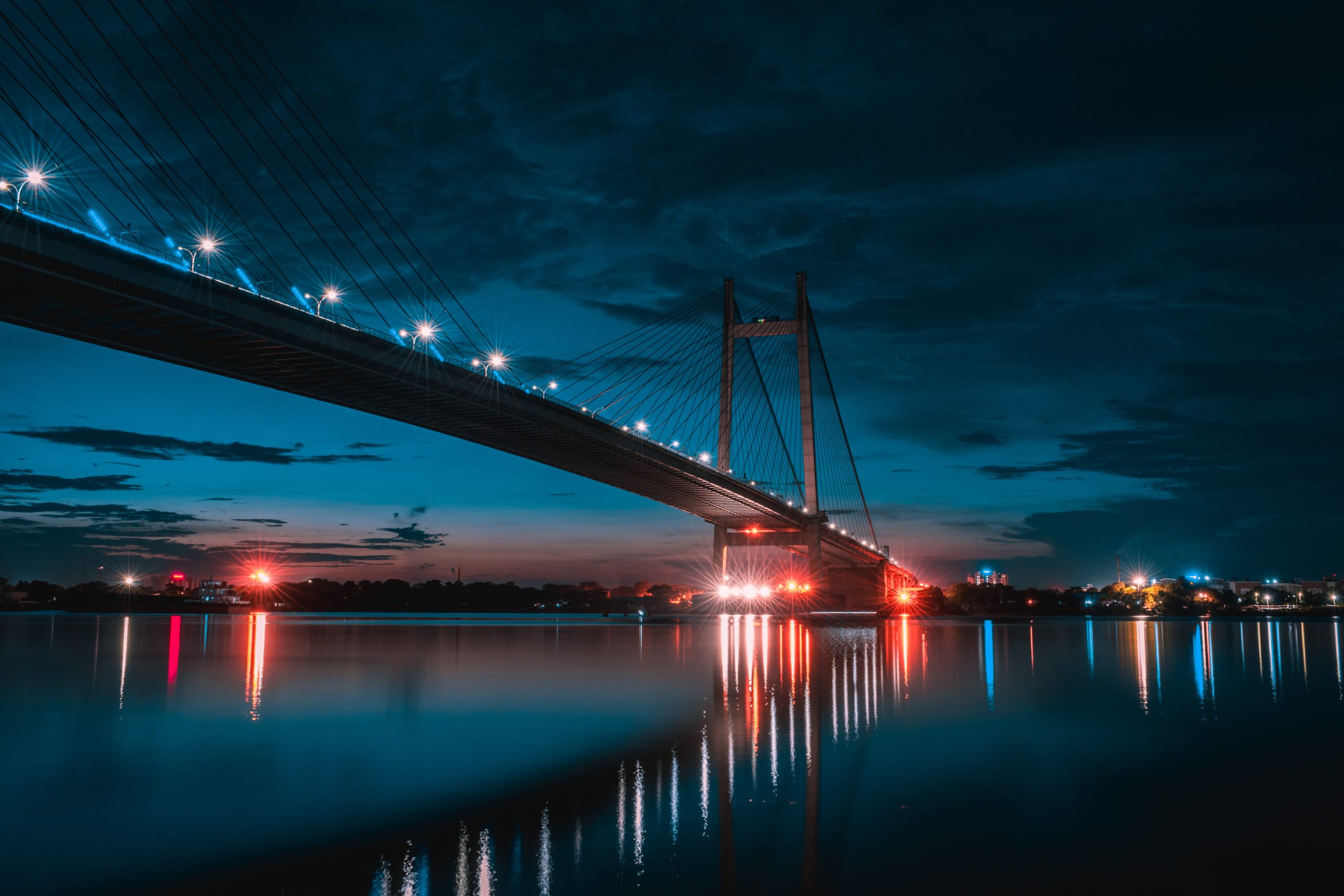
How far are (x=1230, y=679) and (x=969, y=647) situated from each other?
48.2ft

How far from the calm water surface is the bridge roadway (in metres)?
9.27

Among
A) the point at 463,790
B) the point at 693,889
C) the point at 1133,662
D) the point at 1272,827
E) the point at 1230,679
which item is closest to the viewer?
the point at 693,889

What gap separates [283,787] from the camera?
10.4 m

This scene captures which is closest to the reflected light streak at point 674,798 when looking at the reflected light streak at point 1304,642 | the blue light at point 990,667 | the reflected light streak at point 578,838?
the reflected light streak at point 578,838

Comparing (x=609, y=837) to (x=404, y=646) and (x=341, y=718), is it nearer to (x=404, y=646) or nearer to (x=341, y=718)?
(x=341, y=718)

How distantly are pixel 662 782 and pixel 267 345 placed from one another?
2202 centimetres

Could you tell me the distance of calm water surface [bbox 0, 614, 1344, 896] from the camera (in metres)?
7.25

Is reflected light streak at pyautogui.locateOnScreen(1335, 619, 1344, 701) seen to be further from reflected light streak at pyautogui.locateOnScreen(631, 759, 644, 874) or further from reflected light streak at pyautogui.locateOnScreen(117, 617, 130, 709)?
reflected light streak at pyautogui.locateOnScreen(117, 617, 130, 709)

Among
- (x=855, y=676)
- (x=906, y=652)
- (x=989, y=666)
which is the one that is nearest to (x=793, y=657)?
(x=989, y=666)

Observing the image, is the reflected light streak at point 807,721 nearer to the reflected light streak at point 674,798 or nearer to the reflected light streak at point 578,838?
the reflected light streak at point 674,798

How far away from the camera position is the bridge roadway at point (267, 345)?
21938 mm

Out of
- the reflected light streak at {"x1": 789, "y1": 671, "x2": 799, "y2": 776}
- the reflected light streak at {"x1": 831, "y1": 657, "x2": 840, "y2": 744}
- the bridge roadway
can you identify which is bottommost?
the reflected light streak at {"x1": 831, "y1": 657, "x2": 840, "y2": 744}

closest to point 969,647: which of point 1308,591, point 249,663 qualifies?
point 249,663

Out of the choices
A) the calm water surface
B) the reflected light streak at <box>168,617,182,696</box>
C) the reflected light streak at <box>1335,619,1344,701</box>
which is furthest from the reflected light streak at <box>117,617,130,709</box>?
the reflected light streak at <box>1335,619,1344,701</box>
